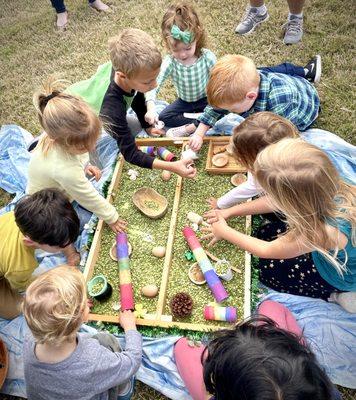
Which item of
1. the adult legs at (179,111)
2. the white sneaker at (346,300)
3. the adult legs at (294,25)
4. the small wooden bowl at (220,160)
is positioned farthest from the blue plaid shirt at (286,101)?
the white sneaker at (346,300)

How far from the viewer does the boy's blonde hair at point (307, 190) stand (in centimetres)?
155

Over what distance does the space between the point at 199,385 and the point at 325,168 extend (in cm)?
117

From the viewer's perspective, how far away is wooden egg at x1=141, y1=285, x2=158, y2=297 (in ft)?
7.32

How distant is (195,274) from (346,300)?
0.81 meters

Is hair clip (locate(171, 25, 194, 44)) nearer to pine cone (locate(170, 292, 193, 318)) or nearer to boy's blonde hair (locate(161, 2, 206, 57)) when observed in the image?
boy's blonde hair (locate(161, 2, 206, 57))

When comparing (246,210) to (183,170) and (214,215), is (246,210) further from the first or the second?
(183,170)

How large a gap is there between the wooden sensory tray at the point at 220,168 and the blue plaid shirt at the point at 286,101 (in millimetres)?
138

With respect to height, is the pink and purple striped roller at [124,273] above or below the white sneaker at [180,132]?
below

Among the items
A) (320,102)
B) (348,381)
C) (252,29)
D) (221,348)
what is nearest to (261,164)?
(221,348)

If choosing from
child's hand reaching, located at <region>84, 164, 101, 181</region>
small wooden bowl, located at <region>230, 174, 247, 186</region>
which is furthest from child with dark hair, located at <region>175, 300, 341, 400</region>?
child's hand reaching, located at <region>84, 164, 101, 181</region>

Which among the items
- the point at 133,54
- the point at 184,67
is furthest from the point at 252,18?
the point at 133,54

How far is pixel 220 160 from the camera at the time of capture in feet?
8.94

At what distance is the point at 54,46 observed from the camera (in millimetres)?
4496

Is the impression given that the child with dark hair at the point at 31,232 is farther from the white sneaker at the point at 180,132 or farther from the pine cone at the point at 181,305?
the white sneaker at the point at 180,132
